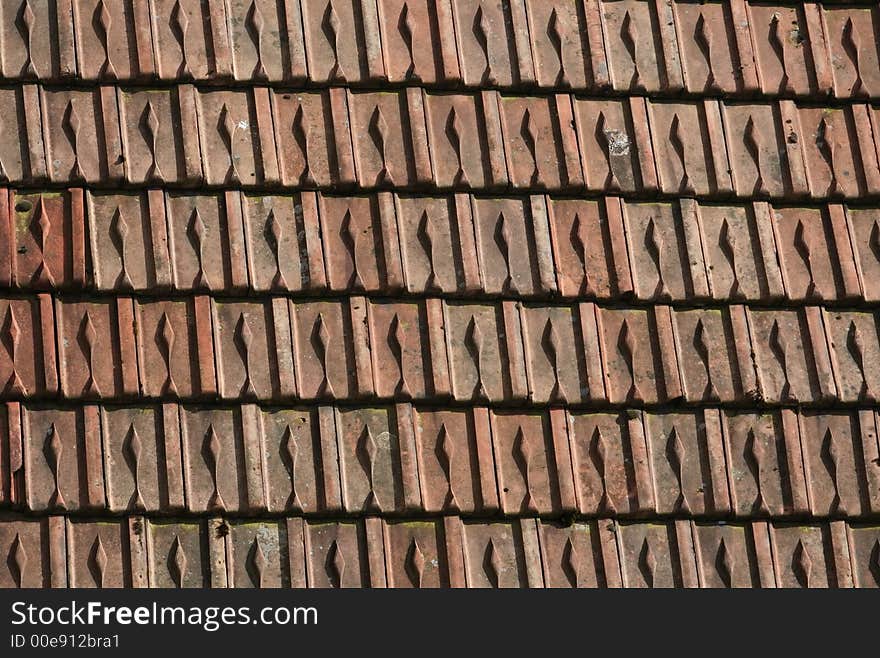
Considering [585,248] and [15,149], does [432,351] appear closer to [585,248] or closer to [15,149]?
[585,248]

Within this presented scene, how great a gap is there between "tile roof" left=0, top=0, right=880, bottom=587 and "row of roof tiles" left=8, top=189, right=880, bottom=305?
12mm

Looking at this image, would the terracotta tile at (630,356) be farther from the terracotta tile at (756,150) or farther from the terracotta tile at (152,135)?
the terracotta tile at (152,135)

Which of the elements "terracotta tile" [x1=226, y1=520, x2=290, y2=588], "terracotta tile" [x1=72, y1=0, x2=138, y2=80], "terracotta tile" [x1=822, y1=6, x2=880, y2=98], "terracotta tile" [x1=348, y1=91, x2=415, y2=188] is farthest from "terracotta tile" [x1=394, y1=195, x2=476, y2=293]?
"terracotta tile" [x1=822, y1=6, x2=880, y2=98]

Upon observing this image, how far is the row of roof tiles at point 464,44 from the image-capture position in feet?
23.2

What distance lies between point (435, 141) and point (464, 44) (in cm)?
44

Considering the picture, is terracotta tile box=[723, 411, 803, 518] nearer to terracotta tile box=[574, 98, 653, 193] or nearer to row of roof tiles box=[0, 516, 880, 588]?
row of roof tiles box=[0, 516, 880, 588]

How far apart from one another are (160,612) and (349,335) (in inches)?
49.4

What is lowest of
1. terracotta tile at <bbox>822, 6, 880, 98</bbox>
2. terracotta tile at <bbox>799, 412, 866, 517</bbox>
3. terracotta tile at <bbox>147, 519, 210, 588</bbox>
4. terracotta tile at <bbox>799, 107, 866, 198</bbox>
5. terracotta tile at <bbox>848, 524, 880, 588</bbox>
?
terracotta tile at <bbox>848, 524, 880, 588</bbox>

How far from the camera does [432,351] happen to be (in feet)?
22.6

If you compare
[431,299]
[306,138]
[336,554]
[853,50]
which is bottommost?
[336,554]

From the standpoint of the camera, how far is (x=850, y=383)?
7.09 m

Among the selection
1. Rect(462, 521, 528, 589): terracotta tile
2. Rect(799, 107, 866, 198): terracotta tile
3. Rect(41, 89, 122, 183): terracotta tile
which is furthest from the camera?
Rect(799, 107, 866, 198): terracotta tile

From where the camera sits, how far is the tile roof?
6.68 meters

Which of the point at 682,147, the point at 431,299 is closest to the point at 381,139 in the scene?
the point at 431,299
